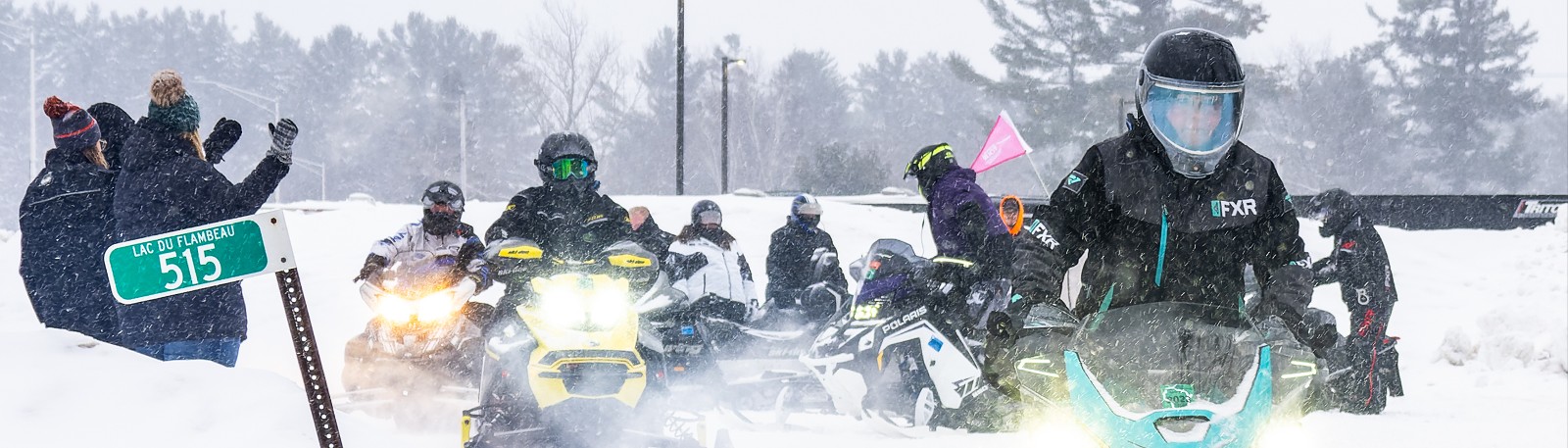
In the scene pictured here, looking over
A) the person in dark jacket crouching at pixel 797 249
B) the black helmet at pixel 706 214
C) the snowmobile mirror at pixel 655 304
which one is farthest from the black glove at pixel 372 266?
the person in dark jacket crouching at pixel 797 249

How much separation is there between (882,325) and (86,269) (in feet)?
13.4

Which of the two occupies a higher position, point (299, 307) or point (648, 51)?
point (648, 51)

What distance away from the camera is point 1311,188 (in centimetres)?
5312

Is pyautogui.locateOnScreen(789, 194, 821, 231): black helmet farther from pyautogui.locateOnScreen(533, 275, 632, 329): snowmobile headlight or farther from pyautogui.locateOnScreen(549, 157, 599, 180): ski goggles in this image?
pyautogui.locateOnScreen(533, 275, 632, 329): snowmobile headlight

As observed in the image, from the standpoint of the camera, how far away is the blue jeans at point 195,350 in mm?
5328

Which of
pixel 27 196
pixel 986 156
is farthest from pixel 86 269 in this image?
pixel 986 156

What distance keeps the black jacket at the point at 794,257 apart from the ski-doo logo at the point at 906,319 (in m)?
3.06

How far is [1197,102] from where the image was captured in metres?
3.09

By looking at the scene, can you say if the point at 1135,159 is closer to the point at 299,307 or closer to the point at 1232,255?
the point at 1232,255

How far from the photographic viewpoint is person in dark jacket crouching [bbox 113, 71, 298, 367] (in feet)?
17.3

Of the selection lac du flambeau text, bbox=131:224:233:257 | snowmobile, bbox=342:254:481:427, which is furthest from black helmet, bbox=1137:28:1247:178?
snowmobile, bbox=342:254:481:427

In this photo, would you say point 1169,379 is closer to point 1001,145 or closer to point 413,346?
point 413,346

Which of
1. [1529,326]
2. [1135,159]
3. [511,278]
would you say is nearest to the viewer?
[1135,159]

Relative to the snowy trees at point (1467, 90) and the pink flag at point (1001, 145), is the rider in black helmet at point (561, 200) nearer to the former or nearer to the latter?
the pink flag at point (1001, 145)
